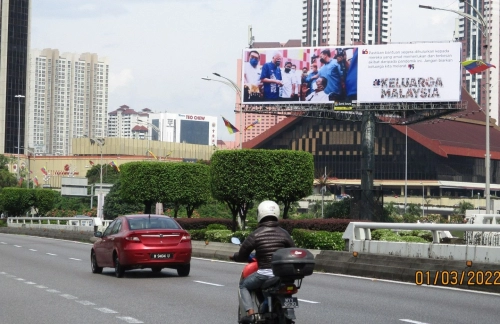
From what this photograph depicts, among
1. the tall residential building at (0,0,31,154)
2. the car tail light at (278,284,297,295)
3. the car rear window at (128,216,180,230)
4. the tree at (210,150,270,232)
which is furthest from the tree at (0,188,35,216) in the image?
the tall residential building at (0,0,31,154)

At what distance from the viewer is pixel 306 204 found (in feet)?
465

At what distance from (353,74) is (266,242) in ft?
Answer: 184

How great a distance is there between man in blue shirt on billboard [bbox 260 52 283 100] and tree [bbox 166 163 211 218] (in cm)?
984

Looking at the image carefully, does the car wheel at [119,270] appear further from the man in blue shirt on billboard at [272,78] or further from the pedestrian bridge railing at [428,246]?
the man in blue shirt on billboard at [272,78]

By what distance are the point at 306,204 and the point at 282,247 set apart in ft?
434

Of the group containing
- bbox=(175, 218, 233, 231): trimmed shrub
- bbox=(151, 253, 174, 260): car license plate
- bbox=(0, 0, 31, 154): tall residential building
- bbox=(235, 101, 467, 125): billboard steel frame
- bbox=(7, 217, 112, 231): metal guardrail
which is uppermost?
bbox=(0, 0, 31, 154): tall residential building

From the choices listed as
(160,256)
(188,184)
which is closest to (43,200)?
(188,184)

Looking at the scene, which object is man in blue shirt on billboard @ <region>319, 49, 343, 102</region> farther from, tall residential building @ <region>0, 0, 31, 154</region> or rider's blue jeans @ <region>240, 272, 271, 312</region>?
tall residential building @ <region>0, 0, 31, 154</region>

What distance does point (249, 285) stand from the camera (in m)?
9.59

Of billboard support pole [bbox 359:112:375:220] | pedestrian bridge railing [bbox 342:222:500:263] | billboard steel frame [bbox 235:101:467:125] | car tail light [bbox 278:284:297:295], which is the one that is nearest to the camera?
car tail light [bbox 278:284:297:295]

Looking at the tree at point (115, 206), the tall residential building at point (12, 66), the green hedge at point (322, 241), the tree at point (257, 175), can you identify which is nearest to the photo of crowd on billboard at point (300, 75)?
the tree at point (257, 175)

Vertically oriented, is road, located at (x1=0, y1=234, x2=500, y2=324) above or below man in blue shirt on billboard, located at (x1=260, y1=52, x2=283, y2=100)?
below

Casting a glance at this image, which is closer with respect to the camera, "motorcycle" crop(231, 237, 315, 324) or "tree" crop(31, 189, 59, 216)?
"motorcycle" crop(231, 237, 315, 324)
